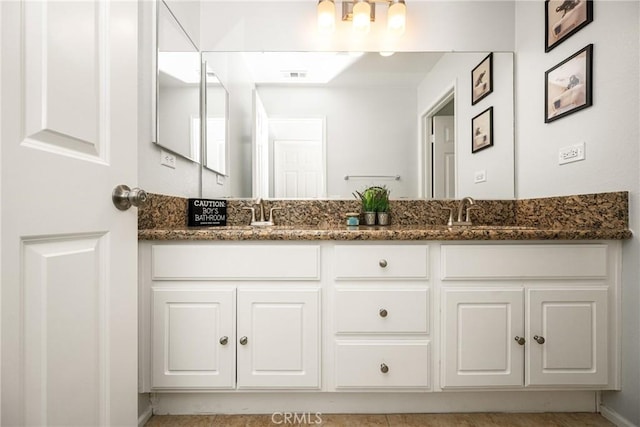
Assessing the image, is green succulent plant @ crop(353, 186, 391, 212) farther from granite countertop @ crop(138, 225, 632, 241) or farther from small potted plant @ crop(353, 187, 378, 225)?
granite countertop @ crop(138, 225, 632, 241)

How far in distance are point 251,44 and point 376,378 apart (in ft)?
6.20

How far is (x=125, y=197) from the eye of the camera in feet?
2.61

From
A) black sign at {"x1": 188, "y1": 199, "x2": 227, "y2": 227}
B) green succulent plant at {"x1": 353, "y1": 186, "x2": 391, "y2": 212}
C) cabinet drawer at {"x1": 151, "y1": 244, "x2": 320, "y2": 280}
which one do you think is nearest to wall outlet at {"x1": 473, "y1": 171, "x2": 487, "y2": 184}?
green succulent plant at {"x1": 353, "y1": 186, "x2": 391, "y2": 212}

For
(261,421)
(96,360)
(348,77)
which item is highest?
(348,77)

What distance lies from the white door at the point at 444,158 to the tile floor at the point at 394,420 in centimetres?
111

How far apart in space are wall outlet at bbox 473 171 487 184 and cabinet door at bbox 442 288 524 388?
2.63 feet

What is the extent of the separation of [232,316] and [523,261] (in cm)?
120

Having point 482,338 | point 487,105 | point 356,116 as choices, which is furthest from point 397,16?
point 482,338

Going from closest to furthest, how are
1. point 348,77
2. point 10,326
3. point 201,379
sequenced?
point 10,326 → point 201,379 → point 348,77

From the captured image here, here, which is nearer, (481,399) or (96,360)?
(96,360)

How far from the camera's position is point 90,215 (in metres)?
0.71

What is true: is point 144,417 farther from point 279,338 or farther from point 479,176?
point 479,176

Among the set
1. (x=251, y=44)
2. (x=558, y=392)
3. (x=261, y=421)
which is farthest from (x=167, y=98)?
(x=558, y=392)

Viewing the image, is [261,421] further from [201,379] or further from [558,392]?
[558,392]
